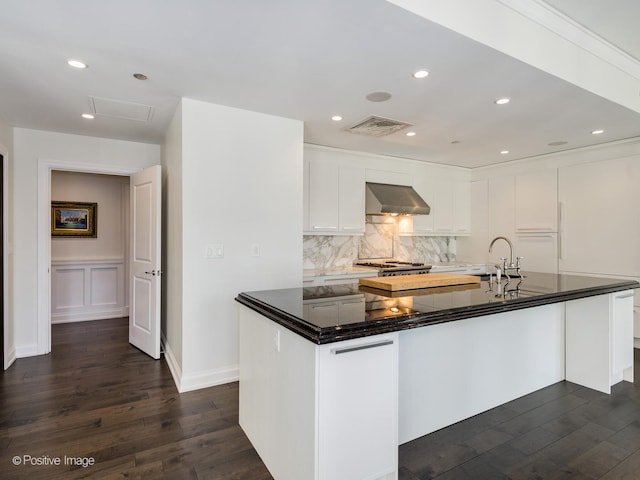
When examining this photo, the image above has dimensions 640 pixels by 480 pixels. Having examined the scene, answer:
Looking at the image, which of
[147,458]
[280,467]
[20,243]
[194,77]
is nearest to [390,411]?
[280,467]

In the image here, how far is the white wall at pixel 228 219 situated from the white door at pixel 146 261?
0.29m

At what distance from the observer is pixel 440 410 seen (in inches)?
91.1

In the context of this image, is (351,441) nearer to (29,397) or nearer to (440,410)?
(440,410)

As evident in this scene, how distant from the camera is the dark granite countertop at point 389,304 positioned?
1.53 meters

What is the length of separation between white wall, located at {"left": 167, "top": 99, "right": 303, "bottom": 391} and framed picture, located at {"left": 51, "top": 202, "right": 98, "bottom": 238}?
9.21 feet

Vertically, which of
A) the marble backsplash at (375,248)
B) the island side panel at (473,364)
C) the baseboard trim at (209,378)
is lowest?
the baseboard trim at (209,378)

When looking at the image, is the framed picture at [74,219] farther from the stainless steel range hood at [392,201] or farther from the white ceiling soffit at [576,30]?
the white ceiling soffit at [576,30]

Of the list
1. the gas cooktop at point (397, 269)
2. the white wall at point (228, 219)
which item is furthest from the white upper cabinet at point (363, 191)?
the white wall at point (228, 219)

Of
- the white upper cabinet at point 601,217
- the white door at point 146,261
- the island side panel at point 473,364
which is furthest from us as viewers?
the white upper cabinet at point 601,217

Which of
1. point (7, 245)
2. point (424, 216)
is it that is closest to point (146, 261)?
point (7, 245)

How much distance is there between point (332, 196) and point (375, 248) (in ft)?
4.26

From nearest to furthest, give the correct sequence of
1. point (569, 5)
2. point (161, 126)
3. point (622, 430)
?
point (569, 5)
point (622, 430)
point (161, 126)

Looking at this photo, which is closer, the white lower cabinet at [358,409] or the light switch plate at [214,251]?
the white lower cabinet at [358,409]

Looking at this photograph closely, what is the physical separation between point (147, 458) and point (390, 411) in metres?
1.44
